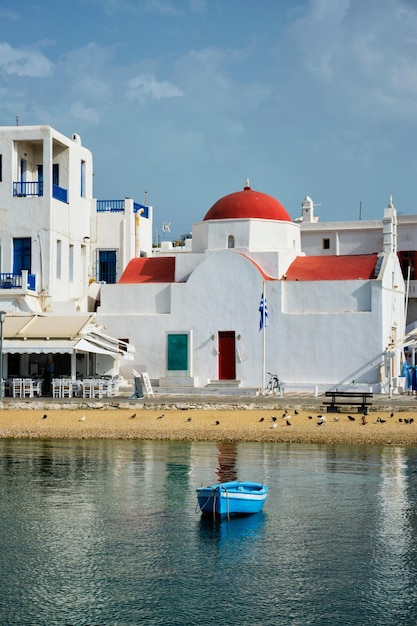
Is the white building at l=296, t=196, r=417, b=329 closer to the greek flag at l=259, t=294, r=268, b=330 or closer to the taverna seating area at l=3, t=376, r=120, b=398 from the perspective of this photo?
the greek flag at l=259, t=294, r=268, b=330

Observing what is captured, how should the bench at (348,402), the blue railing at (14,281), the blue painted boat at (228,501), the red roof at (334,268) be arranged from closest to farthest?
1. the blue painted boat at (228,501)
2. the bench at (348,402)
3. the red roof at (334,268)
4. the blue railing at (14,281)

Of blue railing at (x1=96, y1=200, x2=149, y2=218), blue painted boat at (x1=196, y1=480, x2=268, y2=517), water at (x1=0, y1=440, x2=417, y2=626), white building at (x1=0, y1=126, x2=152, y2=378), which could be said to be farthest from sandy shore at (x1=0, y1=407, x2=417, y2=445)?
blue railing at (x1=96, y1=200, x2=149, y2=218)

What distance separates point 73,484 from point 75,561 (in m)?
5.83

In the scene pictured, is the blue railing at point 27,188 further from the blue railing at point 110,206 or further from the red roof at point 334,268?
the red roof at point 334,268

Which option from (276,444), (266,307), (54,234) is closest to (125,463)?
(276,444)

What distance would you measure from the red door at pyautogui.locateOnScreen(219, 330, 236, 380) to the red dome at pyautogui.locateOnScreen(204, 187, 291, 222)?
521 cm

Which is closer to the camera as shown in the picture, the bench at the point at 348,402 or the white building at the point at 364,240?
the bench at the point at 348,402

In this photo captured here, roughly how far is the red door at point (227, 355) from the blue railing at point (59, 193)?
9.09 meters

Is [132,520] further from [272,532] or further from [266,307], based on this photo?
[266,307]

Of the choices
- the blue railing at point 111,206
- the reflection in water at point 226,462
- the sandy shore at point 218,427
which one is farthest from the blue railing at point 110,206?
the reflection in water at point 226,462

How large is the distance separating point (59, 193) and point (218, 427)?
1697cm

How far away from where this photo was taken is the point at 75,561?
52.6 ft

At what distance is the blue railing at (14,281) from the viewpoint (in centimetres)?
4044

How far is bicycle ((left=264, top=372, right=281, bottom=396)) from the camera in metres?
38.1
